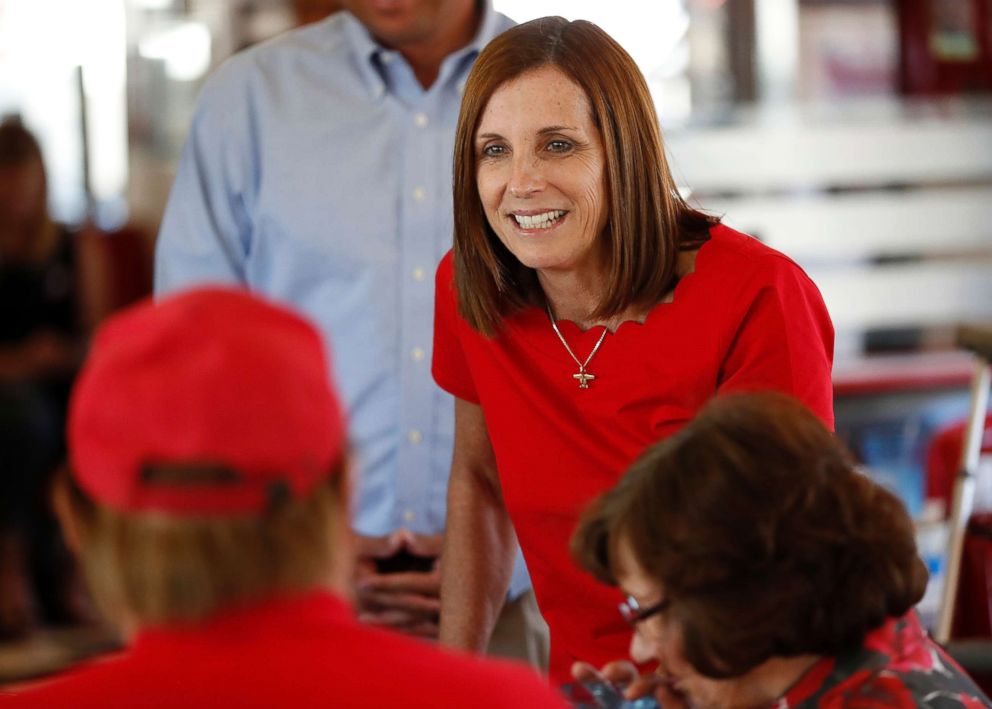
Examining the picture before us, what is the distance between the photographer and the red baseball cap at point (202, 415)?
0.91 meters

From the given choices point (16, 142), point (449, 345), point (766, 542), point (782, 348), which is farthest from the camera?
point (16, 142)

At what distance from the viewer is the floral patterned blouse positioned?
1272 mm

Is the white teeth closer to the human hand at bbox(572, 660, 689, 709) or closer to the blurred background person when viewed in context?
the human hand at bbox(572, 660, 689, 709)

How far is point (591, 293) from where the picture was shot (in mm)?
1826

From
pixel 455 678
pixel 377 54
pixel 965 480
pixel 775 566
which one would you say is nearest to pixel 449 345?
pixel 377 54

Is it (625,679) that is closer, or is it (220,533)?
(220,533)

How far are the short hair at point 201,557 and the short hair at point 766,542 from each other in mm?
439

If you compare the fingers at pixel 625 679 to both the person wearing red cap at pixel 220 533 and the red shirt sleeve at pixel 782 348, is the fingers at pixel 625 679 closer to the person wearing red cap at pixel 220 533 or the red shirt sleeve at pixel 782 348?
the red shirt sleeve at pixel 782 348

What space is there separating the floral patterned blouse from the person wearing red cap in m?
0.45

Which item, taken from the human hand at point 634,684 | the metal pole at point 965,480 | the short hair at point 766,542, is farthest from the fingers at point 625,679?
the metal pole at point 965,480

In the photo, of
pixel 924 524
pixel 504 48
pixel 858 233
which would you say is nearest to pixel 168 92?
pixel 858 233

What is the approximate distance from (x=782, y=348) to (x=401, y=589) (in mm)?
802

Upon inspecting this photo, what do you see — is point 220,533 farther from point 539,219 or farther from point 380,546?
point 380,546

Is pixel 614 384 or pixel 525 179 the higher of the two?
pixel 525 179
